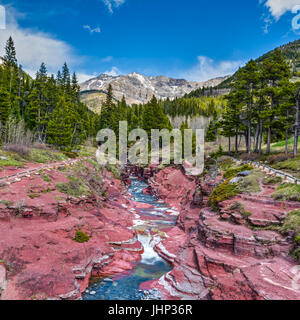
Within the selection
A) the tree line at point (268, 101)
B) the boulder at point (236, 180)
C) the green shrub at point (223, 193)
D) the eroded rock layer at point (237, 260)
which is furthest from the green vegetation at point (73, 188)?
the tree line at point (268, 101)

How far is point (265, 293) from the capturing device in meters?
11.4

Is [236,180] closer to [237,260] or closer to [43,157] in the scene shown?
[237,260]

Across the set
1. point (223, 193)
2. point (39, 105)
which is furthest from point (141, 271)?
point (39, 105)

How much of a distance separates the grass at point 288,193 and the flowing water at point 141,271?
1086cm

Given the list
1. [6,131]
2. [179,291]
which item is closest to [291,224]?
[179,291]

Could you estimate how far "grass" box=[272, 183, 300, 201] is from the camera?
17922 millimetres

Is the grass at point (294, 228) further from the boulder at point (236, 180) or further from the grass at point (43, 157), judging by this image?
the grass at point (43, 157)

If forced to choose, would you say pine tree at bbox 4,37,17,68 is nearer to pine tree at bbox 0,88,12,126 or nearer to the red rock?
pine tree at bbox 0,88,12,126

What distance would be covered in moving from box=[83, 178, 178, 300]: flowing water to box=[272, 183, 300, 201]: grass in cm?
1086

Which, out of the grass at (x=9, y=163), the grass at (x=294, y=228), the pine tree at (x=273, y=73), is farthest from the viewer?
the pine tree at (x=273, y=73)

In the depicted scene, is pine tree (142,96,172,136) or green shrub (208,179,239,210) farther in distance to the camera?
pine tree (142,96,172,136)

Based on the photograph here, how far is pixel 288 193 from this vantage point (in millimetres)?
18531

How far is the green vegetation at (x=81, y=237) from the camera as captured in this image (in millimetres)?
19328

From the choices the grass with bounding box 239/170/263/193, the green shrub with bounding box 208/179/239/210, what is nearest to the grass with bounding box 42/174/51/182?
the green shrub with bounding box 208/179/239/210
